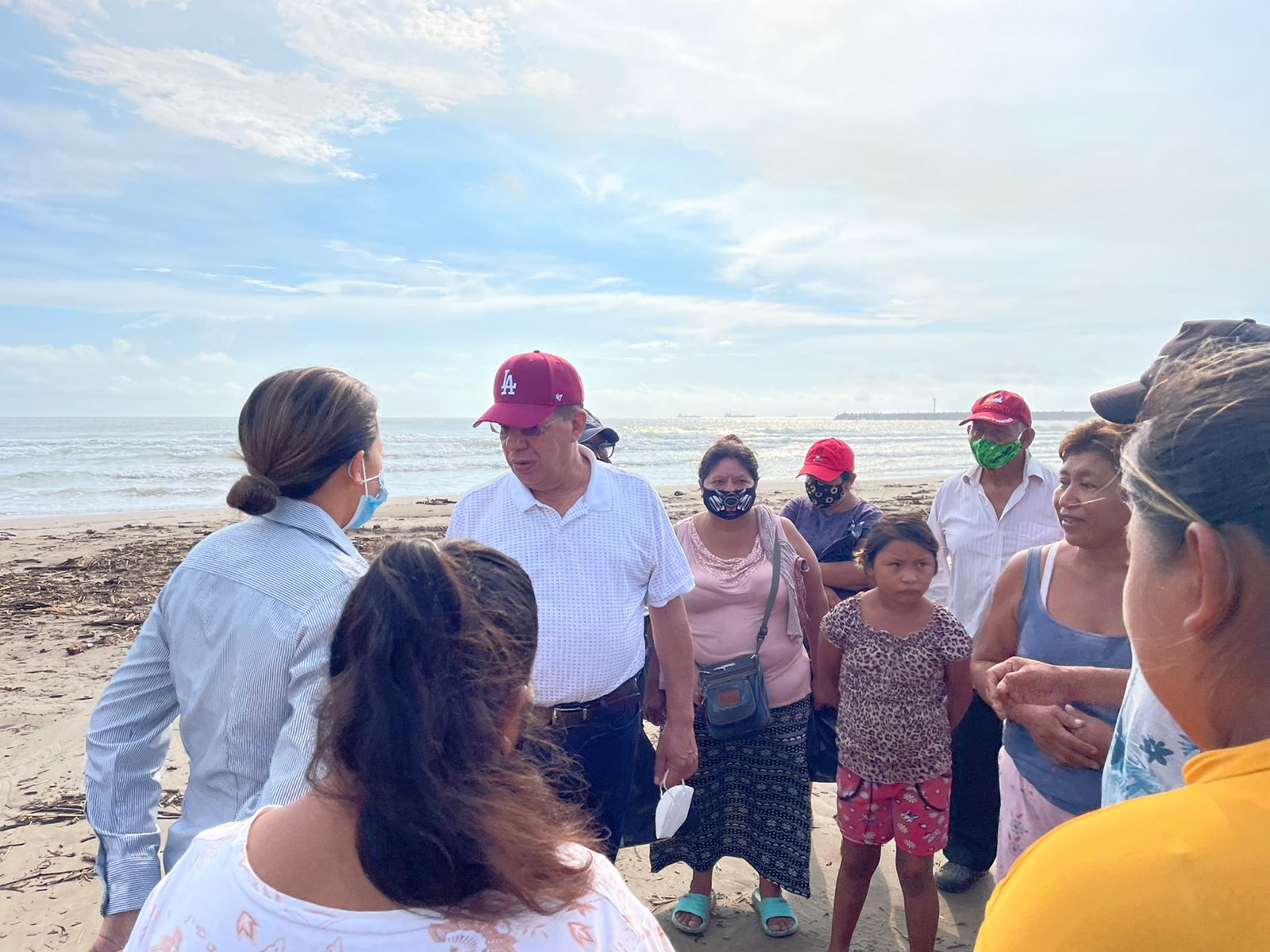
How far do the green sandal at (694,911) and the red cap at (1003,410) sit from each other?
8.04 feet

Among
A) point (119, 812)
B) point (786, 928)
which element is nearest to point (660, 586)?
point (786, 928)

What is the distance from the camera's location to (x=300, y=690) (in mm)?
1673

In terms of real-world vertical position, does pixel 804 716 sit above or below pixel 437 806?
below

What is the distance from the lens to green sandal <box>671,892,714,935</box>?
3.37 metres

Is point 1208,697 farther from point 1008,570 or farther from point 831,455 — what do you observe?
point 831,455

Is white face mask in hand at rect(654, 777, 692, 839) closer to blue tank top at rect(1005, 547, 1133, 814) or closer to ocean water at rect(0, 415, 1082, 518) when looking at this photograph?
blue tank top at rect(1005, 547, 1133, 814)

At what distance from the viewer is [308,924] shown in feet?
3.29

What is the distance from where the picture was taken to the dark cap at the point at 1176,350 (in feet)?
5.58

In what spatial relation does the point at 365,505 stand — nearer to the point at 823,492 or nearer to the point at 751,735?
the point at 751,735

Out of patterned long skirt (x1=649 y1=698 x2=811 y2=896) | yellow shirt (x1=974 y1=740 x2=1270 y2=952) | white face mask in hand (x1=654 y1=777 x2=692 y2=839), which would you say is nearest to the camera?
yellow shirt (x1=974 y1=740 x2=1270 y2=952)

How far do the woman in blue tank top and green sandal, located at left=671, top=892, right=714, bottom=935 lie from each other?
124 centimetres

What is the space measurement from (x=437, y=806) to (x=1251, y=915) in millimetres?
857

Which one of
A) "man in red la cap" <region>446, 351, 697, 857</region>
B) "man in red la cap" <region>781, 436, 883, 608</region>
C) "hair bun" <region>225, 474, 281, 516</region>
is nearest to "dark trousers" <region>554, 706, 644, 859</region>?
"man in red la cap" <region>446, 351, 697, 857</region>

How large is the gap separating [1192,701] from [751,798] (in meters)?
2.90
